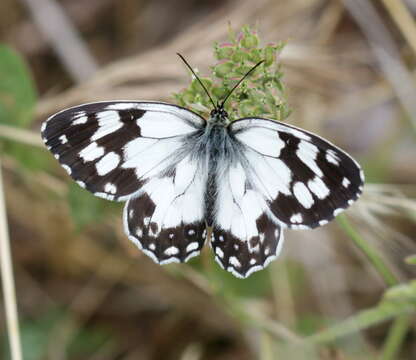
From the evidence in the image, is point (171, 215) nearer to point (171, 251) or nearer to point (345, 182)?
point (171, 251)

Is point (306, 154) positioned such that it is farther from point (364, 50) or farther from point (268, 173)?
point (364, 50)

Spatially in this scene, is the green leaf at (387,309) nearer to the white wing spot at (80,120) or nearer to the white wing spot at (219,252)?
the white wing spot at (219,252)

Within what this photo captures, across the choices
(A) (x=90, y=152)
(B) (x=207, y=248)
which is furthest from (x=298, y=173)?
(B) (x=207, y=248)

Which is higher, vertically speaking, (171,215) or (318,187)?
(171,215)

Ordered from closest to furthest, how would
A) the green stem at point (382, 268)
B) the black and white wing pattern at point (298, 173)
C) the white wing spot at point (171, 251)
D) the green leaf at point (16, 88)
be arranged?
the black and white wing pattern at point (298, 173)
the green stem at point (382, 268)
the white wing spot at point (171, 251)
the green leaf at point (16, 88)

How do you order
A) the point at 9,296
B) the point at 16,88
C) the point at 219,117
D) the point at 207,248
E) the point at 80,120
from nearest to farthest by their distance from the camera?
the point at 80,120, the point at 219,117, the point at 9,296, the point at 16,88, the point at 207,248

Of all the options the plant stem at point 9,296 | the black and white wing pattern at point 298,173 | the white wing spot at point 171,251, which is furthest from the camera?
the plant stem at point 9,296

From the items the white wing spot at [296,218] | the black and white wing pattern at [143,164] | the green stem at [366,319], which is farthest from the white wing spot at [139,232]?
the green stem at [366,319]

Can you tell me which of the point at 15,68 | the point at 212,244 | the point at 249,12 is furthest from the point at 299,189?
the point at 249,12

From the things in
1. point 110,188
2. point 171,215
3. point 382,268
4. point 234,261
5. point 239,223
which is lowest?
point 382,268
